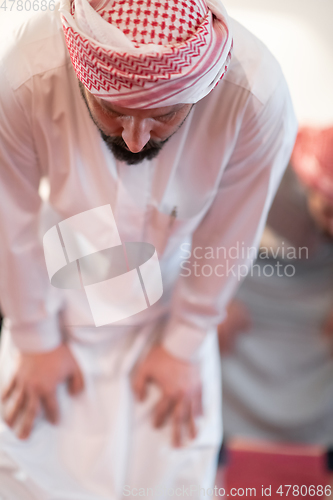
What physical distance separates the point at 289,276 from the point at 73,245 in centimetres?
76

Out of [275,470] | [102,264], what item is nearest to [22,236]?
[102,264]

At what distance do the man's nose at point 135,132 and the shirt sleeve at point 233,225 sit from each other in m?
0.13

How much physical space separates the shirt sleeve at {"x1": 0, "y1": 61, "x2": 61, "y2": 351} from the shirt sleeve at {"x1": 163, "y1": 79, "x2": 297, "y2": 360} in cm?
23

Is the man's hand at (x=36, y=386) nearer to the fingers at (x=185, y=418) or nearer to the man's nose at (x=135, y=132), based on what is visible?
the fingers at (x=185, y=418)

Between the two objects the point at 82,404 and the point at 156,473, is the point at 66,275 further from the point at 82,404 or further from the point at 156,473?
the point at 156,473

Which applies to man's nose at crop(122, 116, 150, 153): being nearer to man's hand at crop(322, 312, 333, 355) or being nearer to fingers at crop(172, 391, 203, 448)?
fingers at crop(172, 391, 203, 448)

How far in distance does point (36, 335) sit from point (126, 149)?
39cm

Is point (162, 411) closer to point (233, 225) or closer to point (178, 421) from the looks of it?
point (178, 421)

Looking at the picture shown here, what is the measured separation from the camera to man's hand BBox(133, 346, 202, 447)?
2.36ft

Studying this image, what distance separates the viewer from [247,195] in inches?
22.7

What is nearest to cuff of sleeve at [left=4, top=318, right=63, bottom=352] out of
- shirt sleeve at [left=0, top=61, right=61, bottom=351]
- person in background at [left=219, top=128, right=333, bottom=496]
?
shirt sleeve at [left=0, top=61, right=61, bottom=351]

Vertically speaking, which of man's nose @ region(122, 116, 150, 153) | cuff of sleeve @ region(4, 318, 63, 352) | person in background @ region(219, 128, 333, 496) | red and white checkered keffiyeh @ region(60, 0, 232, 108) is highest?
red and white checkered keffiyeh @ region(60, 0, 232, 108)

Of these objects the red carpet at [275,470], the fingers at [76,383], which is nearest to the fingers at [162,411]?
the fingers at [76,383]

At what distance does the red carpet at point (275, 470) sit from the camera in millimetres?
958
